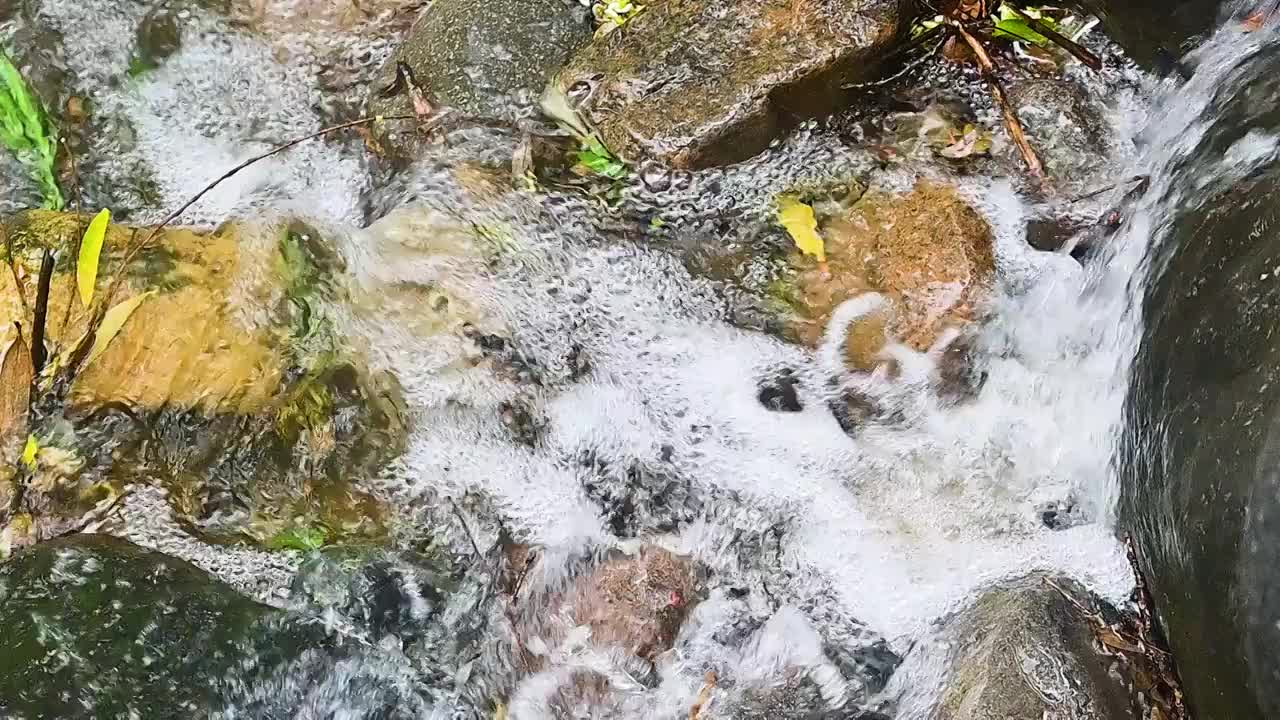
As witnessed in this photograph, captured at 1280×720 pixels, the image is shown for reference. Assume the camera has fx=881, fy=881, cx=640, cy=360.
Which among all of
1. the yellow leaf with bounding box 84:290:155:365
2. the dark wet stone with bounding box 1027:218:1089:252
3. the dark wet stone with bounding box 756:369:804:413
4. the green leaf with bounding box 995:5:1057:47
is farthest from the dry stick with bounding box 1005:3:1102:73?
the yellow leaf with bounding box 84:290:155:365

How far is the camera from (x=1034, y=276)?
2752mm

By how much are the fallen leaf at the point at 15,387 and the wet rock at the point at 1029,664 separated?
2776 millimetres

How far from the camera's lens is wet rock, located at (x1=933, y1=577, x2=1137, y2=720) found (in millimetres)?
2365

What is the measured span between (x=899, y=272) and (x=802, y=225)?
34 cm

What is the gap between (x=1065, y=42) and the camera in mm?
2779

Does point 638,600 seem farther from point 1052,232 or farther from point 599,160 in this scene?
point 1052,232

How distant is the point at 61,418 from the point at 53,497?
23 cm

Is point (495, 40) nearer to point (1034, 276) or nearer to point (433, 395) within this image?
point (433, 395)

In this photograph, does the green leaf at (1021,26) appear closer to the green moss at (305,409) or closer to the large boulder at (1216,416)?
the large boulder at (1216,416)

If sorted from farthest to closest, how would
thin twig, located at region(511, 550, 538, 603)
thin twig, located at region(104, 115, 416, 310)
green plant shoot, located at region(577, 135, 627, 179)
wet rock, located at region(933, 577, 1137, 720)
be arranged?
green plant shoot, located at region(577, 135, 627, 179) → thin twig, located at region(511, 550, 538, 603) → thin twig, located at region(104, 115, 416, 310) → wet rock, located at region(933, 577, 1137, 720)

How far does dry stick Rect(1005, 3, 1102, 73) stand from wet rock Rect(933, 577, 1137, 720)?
1622 millimetres

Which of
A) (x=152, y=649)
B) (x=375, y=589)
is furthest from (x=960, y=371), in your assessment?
(x=152, y=649)

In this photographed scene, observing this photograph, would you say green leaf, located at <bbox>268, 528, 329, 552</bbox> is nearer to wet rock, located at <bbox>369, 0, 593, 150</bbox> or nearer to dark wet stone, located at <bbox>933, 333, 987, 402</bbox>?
wet rock, located at <bbox>369, 0, 593, 150</bbox>

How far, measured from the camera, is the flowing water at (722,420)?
264cm
